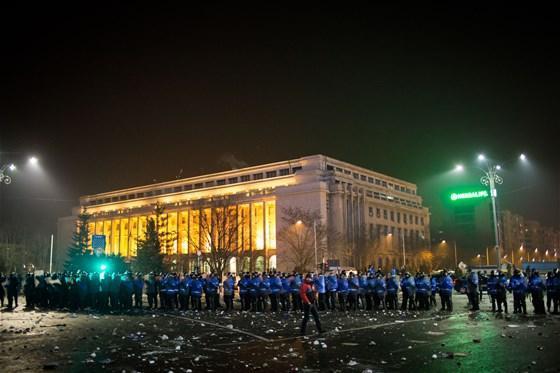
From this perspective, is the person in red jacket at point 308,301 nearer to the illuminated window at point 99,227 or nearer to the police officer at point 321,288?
the police officer at point 321,288

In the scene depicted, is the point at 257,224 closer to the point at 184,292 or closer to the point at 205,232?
the point at 205,232

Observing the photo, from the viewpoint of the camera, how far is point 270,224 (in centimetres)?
10056

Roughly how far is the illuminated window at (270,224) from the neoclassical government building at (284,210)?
0.64 feet

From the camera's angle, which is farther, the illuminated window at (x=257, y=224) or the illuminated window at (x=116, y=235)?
the illuminated window at (x=116, y=235)

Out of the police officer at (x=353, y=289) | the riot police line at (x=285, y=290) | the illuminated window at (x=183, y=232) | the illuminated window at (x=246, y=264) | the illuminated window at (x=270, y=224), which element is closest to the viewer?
the riot police line at (x=285, y=290)

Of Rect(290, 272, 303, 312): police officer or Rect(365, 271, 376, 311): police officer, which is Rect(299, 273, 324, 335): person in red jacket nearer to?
Rect(290, 272, 303, 312): police officer

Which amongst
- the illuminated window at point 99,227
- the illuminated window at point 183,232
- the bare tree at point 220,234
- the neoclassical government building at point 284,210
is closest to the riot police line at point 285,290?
the bare tree at point 220,234

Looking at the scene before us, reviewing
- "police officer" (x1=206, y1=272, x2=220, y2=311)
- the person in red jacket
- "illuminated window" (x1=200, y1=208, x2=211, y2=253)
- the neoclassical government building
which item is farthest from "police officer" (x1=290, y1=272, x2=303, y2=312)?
the neoclassical government building

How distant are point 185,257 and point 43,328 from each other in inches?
2952

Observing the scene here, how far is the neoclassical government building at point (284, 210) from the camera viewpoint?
91.6 m

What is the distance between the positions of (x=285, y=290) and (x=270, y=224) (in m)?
74.6

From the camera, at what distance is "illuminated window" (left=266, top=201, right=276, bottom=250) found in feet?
325

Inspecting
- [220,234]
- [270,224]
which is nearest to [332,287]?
[220,234]

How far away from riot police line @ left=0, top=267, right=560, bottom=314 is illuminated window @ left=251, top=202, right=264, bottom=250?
2785 inches
